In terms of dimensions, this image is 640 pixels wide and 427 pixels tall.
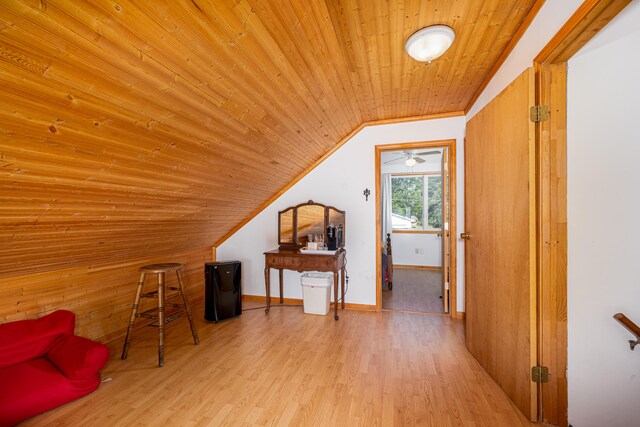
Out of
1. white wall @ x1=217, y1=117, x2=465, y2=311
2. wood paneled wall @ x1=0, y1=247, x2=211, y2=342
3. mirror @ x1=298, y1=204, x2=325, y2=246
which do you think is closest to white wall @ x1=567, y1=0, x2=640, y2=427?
white wall @ x1=217, y1=117, x2=465, y2=311

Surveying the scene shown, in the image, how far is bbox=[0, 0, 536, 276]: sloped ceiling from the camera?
106 centimetres

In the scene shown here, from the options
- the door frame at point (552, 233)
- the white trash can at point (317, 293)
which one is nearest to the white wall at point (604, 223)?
the door frame at point (552, 233)

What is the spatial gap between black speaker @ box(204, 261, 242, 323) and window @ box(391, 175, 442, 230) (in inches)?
162

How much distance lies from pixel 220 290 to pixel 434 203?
16.0 ft

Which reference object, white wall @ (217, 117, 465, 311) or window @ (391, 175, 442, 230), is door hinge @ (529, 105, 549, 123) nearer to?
white wall @ (217, 117, 465, 311)

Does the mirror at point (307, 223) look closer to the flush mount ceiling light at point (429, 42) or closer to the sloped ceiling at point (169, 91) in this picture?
the sloped ceiling at point (169, 91)

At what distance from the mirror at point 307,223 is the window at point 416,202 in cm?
309

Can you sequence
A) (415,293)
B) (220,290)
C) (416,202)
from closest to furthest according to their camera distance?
(220,290)
(415,293)
(416,202)

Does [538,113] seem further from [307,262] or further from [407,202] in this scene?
[407,202]

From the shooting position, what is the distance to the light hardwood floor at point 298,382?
5.41 feet

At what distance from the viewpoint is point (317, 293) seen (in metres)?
3.28

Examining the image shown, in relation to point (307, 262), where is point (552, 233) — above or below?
above

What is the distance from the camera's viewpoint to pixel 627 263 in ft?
4.31

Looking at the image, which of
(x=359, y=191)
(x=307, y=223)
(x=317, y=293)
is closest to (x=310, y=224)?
→ (x=307, y=223)
